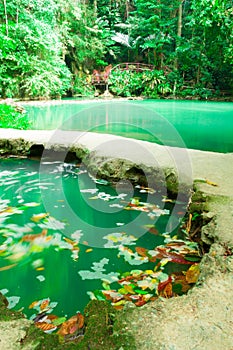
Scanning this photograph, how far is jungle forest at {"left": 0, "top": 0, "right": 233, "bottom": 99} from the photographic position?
628 inches

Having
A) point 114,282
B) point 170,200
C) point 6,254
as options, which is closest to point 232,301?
point 114,282

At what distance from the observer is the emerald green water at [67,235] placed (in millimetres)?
2070

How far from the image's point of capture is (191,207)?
9.10ft

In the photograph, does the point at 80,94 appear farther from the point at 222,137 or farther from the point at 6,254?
the point at 6,254

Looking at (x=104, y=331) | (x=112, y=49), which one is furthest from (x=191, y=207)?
(x=112, y=49)

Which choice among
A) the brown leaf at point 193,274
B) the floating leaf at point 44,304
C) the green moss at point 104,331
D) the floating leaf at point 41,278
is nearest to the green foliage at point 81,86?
the floating leaf at point 41,278

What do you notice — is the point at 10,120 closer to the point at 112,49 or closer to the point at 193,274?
the point at 193,274

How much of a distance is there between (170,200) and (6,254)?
74.7 inches

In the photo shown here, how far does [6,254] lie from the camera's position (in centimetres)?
242

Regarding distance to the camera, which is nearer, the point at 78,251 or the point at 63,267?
the point at 63,267

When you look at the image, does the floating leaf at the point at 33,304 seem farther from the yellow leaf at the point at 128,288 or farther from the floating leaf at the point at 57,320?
the yellow leaf at the point at 128,288

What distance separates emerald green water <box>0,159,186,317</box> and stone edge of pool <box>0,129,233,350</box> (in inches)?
13.1

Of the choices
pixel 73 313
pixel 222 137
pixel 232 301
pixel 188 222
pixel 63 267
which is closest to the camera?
pixel 232 301

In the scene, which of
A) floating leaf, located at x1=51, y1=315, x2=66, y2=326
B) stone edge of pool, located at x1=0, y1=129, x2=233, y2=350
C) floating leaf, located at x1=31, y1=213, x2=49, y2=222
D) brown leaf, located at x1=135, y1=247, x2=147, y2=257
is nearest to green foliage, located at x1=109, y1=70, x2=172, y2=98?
stone edge of pool, located at x1=0, y1=129, x2=233, y2=350
